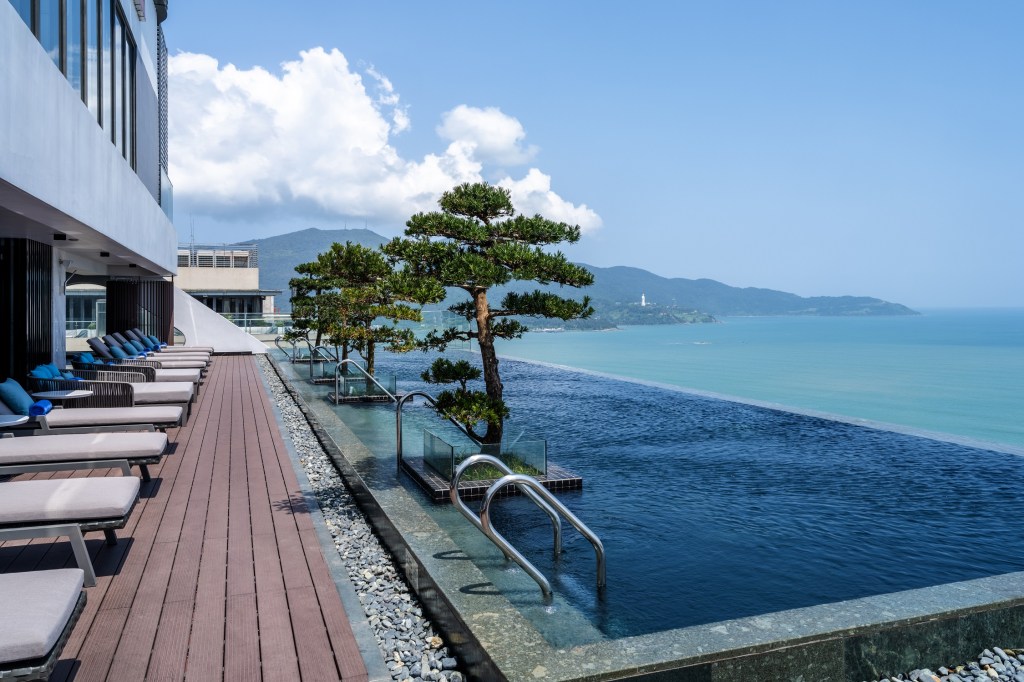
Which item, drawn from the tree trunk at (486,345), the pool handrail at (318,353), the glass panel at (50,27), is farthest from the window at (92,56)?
the pool handrail at (318,353)

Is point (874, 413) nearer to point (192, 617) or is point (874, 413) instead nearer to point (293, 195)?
point (192, 617)

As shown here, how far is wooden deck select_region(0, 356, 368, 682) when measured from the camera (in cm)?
297

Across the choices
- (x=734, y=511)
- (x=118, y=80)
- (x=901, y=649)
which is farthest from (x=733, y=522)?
(x=118, y=80)

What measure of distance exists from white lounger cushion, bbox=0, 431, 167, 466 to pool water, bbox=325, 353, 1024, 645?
2.15 metres

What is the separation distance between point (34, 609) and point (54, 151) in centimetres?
442

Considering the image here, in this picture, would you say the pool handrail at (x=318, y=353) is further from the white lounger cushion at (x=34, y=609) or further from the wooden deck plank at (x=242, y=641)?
the white lounger cushion at (x=34, y=609)

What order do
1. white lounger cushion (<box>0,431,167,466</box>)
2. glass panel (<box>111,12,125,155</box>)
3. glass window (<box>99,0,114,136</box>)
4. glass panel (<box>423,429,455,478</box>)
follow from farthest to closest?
1. glass panel (<box>111,12,125,155</box>)
2. glass window (<box>99,0,114,136</box>)
3. glass panel (<box>423,429,455,478</box>)
4. white lounger cushion (<box>0,431,167,466</box>)

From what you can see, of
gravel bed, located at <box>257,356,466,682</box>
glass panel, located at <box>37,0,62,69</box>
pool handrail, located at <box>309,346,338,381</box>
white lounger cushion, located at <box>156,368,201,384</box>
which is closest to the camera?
gravel bed, located at <box>257,356,466,682</box>

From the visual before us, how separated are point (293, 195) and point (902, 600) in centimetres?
4346

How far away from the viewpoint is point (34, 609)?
258cm

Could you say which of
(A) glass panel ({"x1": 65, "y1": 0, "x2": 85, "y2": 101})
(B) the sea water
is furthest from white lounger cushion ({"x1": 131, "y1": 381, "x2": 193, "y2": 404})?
(A) glass panel ({"x1": 65, "y1": 0, "x2": 85, "y2": 101})

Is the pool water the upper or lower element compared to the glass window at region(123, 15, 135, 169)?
lower

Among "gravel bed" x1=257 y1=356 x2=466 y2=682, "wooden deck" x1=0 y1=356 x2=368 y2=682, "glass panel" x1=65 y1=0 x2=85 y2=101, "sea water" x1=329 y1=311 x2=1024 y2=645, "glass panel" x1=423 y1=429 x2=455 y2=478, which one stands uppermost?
"glass panel" x1=65 y1=0 x2=85 y2=101

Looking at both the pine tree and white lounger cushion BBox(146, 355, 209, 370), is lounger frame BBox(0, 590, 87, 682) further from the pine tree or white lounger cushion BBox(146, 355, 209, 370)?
white lounger cushion BBox(146, 355, 209, 370)
